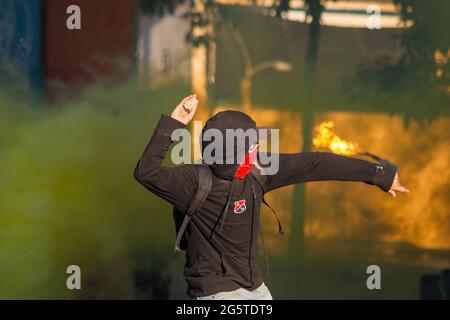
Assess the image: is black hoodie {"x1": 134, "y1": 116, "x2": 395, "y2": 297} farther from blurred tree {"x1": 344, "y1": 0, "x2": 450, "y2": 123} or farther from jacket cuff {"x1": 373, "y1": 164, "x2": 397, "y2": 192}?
blurred tree {"x1": 344, "y1": 0, "x2": 450, "y2": 123}

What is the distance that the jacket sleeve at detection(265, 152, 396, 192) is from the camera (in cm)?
454

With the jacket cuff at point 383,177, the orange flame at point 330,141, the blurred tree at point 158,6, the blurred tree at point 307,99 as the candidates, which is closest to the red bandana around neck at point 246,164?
the jacket cuff at point 383,177

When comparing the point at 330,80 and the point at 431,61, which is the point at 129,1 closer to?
the point at 330,80

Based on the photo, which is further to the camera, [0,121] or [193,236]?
[0,121]

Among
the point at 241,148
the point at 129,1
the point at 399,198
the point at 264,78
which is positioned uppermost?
the point at 129,1

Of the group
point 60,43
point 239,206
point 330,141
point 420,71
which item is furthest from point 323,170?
point 60,43

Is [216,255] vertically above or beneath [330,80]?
beneath

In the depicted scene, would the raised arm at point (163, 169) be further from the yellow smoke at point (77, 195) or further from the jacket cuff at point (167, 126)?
the yellow smoke at point (77, 195)

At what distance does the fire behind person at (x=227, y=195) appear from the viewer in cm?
432

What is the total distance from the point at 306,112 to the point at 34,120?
8.16ft

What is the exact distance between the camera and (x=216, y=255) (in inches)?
177

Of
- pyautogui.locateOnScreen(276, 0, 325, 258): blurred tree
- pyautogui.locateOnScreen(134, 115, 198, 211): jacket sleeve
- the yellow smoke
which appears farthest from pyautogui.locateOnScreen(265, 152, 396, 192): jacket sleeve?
the yellow smoke

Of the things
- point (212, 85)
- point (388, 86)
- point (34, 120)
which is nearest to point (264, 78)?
point (212, 85)

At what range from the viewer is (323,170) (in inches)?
180
